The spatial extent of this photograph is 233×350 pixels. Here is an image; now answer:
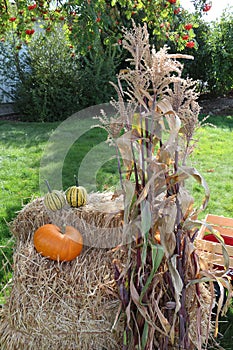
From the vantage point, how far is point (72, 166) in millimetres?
4969

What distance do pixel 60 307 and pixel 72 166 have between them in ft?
9.97

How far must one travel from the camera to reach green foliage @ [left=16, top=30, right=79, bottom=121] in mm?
7879

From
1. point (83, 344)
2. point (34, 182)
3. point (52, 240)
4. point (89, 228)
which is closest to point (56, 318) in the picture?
point (83, 344)

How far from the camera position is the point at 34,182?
457cm

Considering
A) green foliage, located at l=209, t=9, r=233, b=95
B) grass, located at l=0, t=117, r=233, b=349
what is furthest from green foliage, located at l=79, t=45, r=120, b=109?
green foliage, located at l=209, t=9, r=233, b=95

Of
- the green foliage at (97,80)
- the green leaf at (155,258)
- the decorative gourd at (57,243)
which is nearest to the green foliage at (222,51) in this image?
the green foliage at (97,80)

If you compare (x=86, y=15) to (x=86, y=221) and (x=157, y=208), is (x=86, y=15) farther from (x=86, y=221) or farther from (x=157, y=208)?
(x=157, y=208)

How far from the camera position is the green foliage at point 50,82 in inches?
310

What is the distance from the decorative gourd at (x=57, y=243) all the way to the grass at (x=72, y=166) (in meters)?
0.80

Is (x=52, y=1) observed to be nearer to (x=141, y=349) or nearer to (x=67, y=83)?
(x=67, y=83)

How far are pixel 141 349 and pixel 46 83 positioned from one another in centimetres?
673

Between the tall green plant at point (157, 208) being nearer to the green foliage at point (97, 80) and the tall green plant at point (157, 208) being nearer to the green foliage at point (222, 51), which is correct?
the green foliage at point (97, 80)

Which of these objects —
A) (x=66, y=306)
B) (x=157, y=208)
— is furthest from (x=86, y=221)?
(x=157, y=208)

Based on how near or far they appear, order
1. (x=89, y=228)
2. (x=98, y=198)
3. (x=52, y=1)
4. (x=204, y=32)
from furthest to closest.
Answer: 1. (x=204, y=32)
2. (x=52, y=1)
3. (x=98, y=198)
4. (x=89, y=228)
